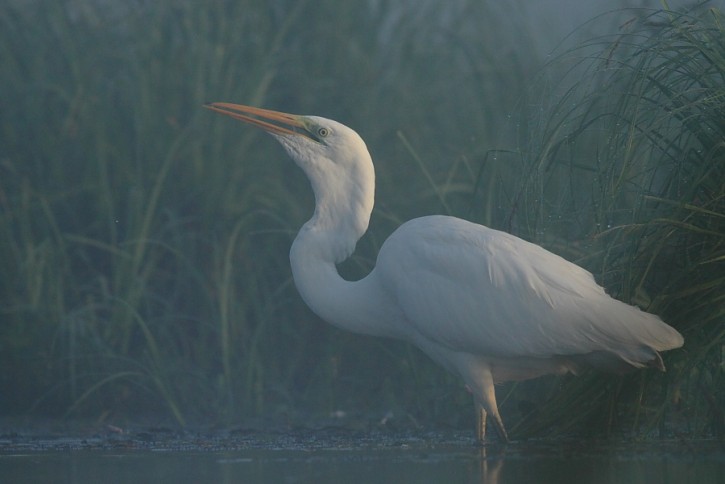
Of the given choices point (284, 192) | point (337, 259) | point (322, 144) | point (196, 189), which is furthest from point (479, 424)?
point (196, 189)

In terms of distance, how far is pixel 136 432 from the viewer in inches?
220

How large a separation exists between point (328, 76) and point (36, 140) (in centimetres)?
163

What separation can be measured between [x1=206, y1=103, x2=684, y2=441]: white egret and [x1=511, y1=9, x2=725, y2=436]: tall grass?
14 cm

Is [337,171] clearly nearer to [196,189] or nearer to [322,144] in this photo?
[322,144]

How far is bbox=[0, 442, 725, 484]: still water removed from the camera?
4.12m

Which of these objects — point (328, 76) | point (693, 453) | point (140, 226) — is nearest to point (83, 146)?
point (140, 226)

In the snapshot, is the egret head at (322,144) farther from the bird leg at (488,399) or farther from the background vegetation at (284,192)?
the bird leg at (488,399)

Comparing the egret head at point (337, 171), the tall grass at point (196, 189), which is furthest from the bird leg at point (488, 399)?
the tall grass at point (196, 189)

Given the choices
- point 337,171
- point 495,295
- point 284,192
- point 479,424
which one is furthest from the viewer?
point 284,192

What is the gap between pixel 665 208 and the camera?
15.5ft

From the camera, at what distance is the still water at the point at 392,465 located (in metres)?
4.12

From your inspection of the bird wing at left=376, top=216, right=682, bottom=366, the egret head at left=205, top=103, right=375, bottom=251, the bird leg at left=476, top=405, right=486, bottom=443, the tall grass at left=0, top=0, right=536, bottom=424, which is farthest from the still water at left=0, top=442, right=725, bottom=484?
the tall grass at left=0, top=0, right=536, bottom=424

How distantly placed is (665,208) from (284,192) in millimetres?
2503

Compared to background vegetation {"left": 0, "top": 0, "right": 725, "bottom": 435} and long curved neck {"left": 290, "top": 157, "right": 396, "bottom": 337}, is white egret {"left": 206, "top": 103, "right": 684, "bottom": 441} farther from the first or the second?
background vegetation {"left": 0, "top": 0, "right": 725, "bottom": 435}
